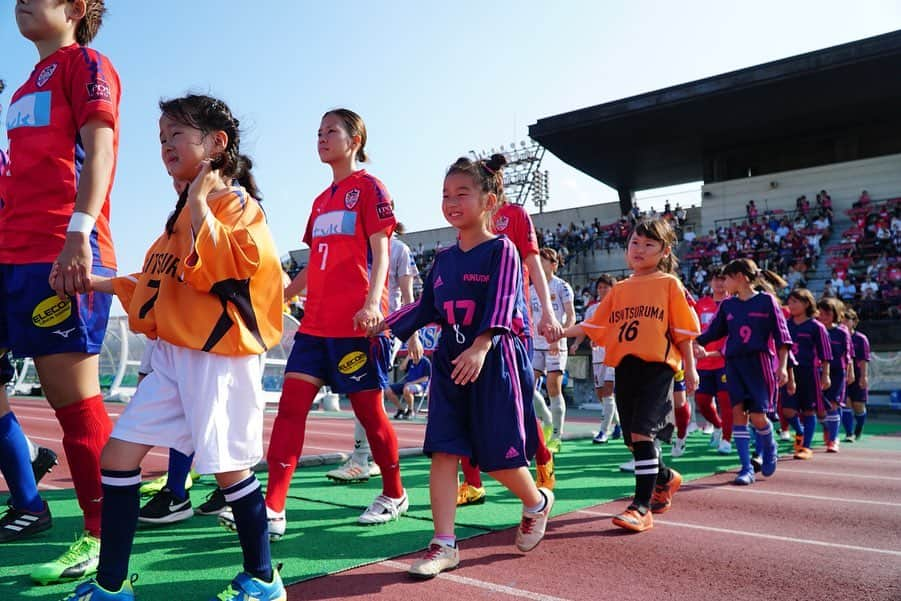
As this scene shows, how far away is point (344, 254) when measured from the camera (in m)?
3.97

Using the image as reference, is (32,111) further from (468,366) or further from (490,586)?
(490,586)

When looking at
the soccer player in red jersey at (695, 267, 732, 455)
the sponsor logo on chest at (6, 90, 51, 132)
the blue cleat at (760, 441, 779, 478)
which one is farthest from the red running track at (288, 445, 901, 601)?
the soccer player in red jersey at (695, 267, 732, 455)

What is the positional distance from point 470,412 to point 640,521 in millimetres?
1463

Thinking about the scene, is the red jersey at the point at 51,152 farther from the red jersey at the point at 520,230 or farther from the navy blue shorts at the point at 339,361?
the red jersey at the point at 520,230

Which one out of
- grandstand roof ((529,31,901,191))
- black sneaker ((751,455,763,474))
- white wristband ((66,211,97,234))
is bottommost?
black sneaker ((751,455,763,474))

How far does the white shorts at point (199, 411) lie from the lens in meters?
2.34

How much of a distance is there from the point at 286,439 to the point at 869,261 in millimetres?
25422

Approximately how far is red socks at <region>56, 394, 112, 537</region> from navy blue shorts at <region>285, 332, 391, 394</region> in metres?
1.08

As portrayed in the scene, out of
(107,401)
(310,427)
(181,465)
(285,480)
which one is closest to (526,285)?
(285,480)

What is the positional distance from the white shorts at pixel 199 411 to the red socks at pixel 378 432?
4.61 ft

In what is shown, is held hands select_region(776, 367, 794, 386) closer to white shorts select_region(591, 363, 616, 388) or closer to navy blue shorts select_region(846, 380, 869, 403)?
white shorts select_region(591, 363, 616, 388)

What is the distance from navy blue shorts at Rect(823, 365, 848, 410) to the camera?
9273 mm

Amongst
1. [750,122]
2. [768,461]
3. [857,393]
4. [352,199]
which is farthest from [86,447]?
[750,122]

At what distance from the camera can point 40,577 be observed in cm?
269
